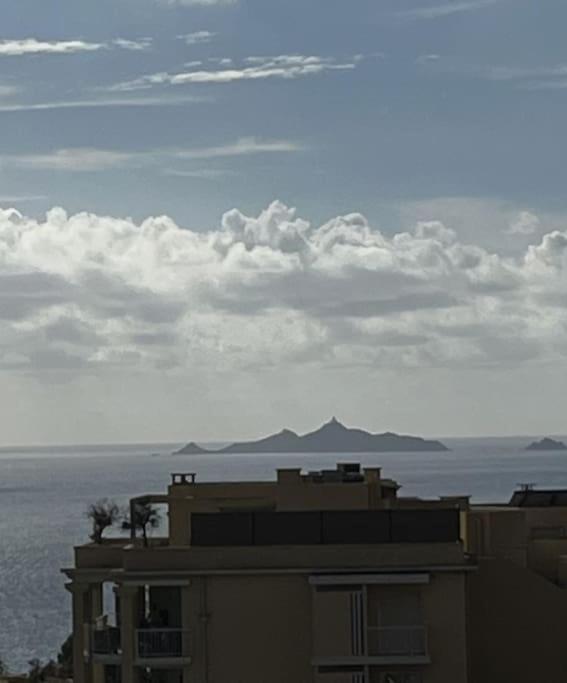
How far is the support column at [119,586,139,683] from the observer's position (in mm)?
29969

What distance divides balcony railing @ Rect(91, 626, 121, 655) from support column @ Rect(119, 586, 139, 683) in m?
0.72

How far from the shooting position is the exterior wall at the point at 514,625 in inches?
1243

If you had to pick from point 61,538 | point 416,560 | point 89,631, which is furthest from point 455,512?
point 61,538

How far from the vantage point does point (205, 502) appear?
34.3m

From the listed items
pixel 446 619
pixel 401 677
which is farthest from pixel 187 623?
pixel 446 619

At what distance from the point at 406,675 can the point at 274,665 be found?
208cm

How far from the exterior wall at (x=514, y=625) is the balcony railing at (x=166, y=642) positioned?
5022 millimetres

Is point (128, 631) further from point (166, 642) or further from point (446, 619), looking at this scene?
point (446, 619)

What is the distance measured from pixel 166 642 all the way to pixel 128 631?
740 mm

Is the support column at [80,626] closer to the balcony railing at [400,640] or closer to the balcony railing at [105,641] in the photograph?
the balcony railing at [105,641]

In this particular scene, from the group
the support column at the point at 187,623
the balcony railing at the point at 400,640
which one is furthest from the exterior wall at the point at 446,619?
the support column at the point at 187,623

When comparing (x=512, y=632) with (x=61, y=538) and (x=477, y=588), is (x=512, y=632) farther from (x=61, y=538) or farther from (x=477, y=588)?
(x=61, y=538)

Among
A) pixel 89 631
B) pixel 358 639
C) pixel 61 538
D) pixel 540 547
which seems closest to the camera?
pixel 358 639

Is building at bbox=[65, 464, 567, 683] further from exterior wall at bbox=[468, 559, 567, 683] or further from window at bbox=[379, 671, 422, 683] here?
exterior wall at bbox=[468, 559, 567, 683]
